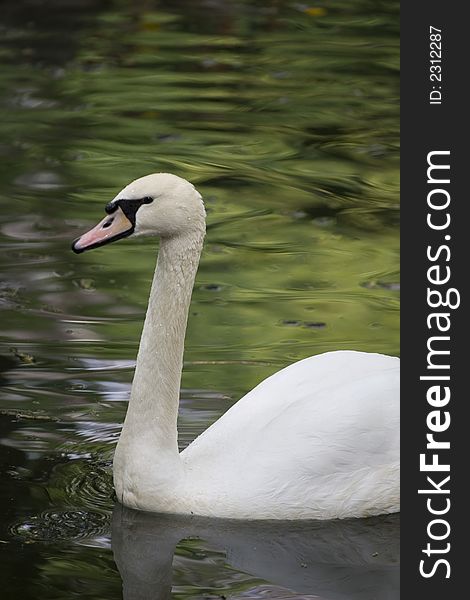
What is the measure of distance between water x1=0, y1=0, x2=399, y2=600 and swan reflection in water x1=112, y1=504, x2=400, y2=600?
1cm

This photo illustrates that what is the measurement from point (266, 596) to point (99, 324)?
3.01 m

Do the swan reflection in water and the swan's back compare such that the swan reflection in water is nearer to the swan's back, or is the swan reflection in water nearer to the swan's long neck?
the swan's back

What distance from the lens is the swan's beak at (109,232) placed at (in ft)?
19.5

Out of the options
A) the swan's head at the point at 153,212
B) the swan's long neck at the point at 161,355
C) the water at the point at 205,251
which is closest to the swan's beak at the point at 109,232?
the swan's head at the point at 153,212

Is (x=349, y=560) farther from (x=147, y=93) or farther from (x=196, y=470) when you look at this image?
(x=147, y=93)

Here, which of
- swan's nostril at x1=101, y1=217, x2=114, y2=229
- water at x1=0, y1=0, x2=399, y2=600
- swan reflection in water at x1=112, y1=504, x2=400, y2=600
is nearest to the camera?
swan reflection in water at x1=112, y1=504, x2=400, y2=600

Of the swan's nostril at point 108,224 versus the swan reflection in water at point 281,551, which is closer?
the swan reflection in water at point 281,551

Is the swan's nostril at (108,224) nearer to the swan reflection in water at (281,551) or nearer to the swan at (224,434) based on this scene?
the swan at (224,434)

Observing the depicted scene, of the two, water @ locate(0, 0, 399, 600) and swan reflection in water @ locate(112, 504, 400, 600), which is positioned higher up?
swan reflection in water @ locate(112, 504, 400, 600)

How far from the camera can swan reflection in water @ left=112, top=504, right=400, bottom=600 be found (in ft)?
18.4

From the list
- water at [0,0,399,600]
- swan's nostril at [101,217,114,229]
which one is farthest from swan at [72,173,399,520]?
water at [0,0,399,600]

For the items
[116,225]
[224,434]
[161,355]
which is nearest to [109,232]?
[116,225]

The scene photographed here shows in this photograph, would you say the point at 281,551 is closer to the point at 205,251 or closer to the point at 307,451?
the point at 307,451

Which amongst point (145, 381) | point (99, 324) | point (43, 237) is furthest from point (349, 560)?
point (43, 237)
